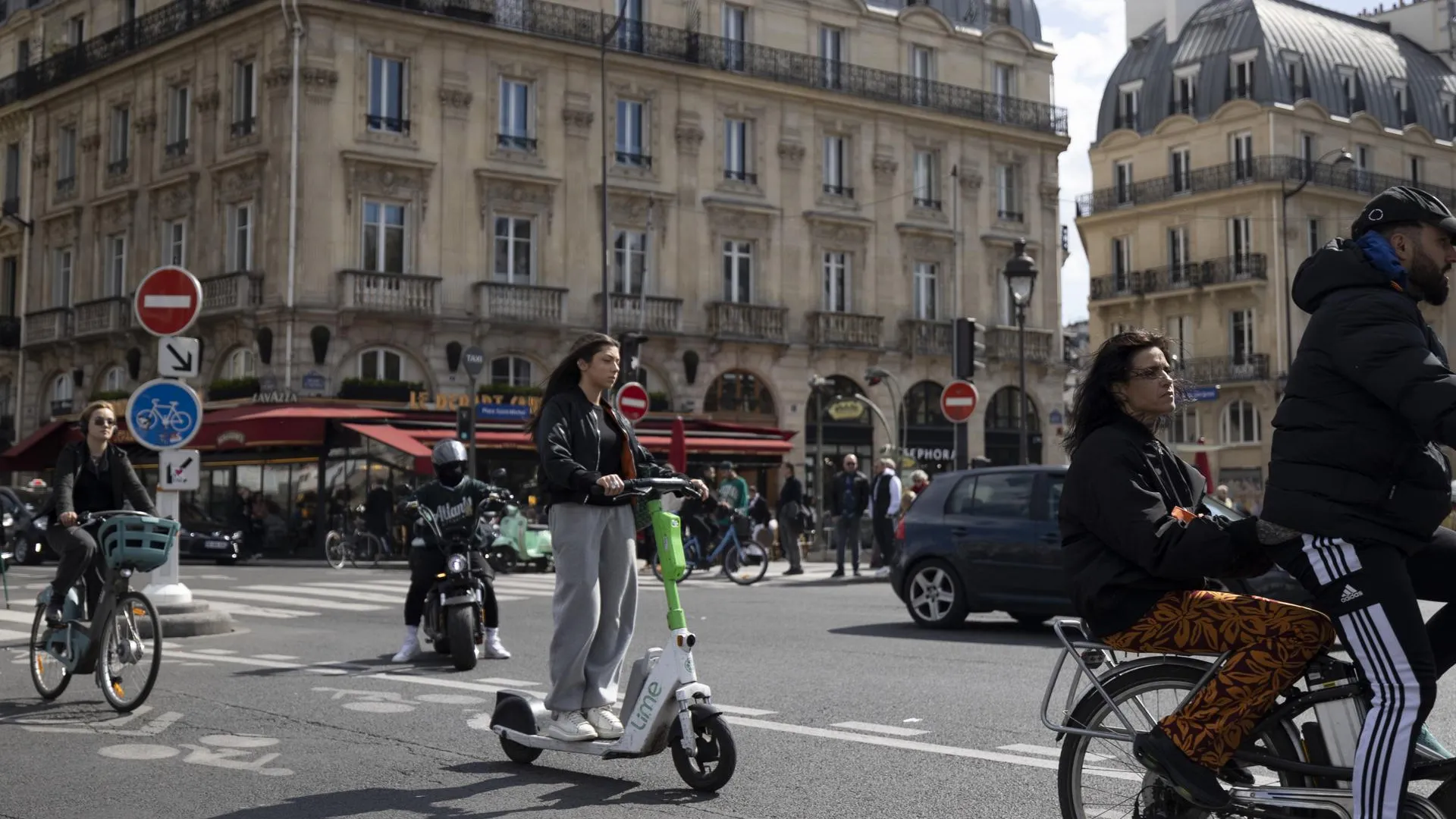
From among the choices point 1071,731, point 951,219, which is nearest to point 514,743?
point 1071,731

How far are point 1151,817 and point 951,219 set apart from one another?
42.2 metres

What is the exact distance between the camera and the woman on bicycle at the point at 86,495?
945cm

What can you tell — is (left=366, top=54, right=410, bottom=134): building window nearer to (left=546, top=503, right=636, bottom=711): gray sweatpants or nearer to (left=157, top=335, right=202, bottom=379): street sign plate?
(left=157, top=335, right=202, bottom=379): street sign plate

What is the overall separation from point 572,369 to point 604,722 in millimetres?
1475

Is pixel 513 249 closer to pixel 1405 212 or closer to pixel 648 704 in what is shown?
pixel 648 704

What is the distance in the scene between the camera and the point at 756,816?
6.14m

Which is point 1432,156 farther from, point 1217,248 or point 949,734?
point 949,734

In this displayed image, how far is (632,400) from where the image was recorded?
25.3m

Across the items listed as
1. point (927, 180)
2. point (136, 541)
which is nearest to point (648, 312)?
point (927, 180)

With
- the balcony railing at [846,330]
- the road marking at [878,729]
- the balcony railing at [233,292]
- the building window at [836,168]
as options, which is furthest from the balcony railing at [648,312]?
the road marking at [878,729]

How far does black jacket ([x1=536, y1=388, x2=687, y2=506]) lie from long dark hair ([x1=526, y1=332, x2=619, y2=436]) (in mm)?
41

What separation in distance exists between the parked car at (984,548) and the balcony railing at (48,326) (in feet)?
108

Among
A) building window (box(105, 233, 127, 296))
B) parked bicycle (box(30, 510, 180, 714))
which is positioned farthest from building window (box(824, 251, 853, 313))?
parked bicycle (box(30, 510, 180, 714))

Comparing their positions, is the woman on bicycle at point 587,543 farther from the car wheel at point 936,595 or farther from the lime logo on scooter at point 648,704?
the car wheel at point 936,595
